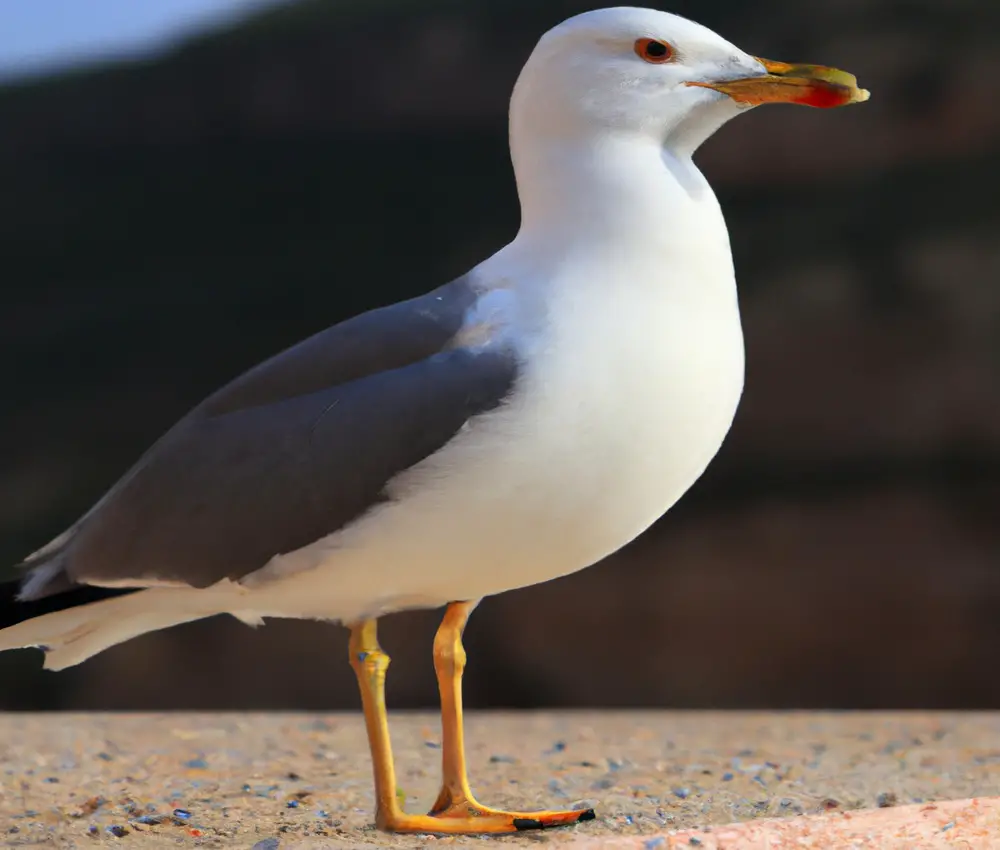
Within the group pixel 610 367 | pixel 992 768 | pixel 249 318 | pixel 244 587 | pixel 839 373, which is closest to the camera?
pixel 610 367

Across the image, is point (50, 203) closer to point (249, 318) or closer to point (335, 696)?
point (249, 318)

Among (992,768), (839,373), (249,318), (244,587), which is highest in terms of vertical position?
(249,318)

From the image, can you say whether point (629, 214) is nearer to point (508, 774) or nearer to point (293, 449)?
point (293, 449)

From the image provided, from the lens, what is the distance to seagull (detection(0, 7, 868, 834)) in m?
2.63

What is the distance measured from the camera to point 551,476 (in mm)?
2611

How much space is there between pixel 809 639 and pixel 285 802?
7426mm

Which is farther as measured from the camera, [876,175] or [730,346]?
[876,175]

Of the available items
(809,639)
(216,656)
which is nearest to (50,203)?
(216,656)

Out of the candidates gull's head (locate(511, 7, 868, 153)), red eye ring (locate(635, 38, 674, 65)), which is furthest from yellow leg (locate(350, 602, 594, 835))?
red eye ring (locate(635, 38, 674, 65))

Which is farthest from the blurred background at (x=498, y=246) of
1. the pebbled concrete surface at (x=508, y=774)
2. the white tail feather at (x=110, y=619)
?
the white tail feather at (x=110, y=619)

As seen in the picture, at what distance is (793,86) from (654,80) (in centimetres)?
29

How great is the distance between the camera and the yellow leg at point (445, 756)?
2959mm

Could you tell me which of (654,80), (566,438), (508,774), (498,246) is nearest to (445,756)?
(566,438)

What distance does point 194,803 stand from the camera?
12.1 feet
